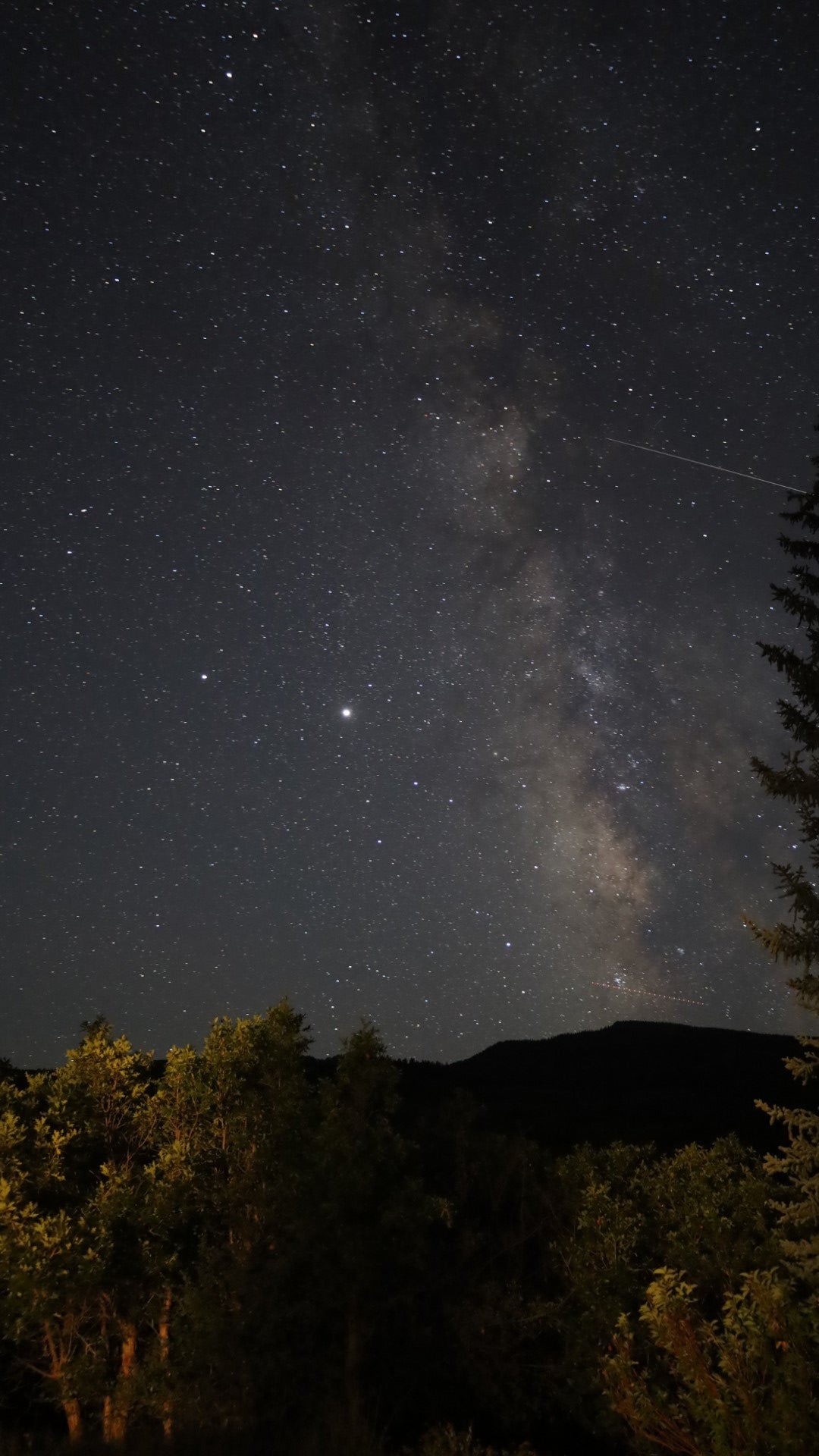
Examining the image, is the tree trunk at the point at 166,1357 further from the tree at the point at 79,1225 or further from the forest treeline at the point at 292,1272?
the tree at the point at 79,1225

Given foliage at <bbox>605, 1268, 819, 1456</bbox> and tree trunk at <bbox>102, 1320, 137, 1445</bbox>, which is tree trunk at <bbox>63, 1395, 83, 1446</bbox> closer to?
tree trunk at <bbox>102, 1320, 137, 1445</bbox>

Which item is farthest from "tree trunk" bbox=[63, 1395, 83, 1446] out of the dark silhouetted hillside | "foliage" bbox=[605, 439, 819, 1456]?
the dark silhouetted hillside

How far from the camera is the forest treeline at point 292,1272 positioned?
513 inches

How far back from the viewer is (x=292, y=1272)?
46.2 ft

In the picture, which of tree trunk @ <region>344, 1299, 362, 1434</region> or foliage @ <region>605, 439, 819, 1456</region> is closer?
foliage @ <region>605, 439, 819, 1456</region>

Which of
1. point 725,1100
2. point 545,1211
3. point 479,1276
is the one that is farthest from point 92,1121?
point 725,1100

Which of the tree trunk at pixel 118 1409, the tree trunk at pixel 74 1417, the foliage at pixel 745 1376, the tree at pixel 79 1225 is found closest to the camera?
the foliage at pixel 745 1376

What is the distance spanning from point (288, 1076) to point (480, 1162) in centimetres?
1006

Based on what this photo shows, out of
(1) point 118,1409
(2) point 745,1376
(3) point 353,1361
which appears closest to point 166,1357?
(1) point 118,1409

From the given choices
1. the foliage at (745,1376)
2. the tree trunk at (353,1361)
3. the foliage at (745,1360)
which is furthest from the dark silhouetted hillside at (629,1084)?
the foliage at (745,1376)

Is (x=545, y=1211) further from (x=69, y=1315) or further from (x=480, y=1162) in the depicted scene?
(x=69, y=1315)

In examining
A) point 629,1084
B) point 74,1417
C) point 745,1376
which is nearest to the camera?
point 745,1376

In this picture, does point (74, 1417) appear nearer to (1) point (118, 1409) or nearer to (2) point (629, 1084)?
(1) point (118, 1409)

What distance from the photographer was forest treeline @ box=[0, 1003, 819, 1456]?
42.7ft
